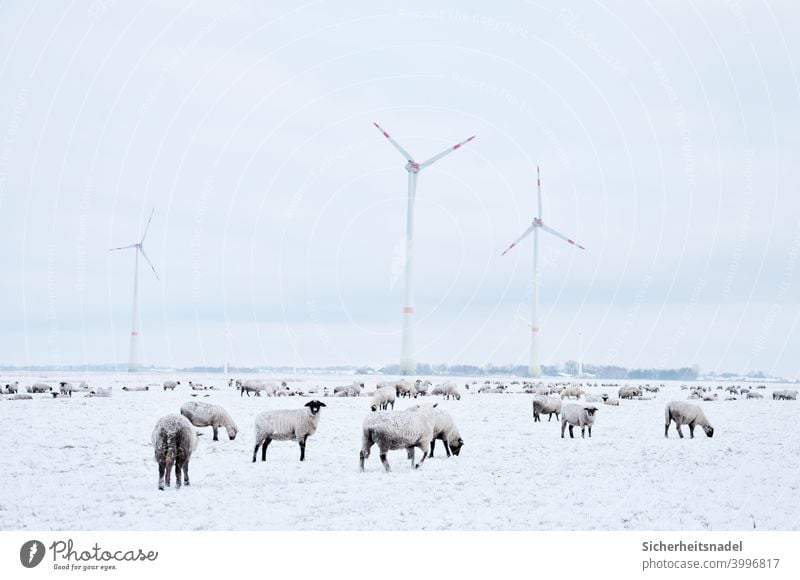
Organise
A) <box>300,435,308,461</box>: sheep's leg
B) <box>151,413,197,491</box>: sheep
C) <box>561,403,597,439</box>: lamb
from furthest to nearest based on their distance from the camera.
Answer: <box>561,403,597,439</box>: lamb
<box>300,435,308,461</box>: sheep's leg
<box>151,413,197,491</box>: sheep

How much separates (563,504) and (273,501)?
19.7 ft

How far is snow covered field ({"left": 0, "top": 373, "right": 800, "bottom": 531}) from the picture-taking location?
41.9 ft

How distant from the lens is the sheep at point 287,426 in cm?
1847

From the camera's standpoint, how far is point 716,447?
21.3 meters

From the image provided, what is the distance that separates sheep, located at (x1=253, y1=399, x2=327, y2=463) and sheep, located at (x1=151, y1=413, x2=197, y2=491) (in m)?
3.67

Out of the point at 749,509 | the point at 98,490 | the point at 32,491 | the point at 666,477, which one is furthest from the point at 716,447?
the point at 32,491

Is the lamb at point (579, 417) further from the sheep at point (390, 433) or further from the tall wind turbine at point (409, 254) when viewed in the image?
the tall wind turbine at point (409, 254)

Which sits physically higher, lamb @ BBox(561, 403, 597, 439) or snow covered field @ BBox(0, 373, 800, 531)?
lamb @ BBox(561, 403, 597, 439)

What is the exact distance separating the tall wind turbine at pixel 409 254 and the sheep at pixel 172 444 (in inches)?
2478

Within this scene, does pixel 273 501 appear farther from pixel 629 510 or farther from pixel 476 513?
pixel 629 510

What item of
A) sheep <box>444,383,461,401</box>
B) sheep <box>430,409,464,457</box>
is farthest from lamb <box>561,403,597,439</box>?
sheep <box>444,383,461,401</box>

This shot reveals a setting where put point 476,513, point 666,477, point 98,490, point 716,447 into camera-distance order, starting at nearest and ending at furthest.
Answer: point 476,513, point 98,490, point 666,477, point 716,447

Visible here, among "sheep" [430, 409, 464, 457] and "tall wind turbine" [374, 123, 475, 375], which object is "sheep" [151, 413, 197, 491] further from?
"tall wind turbine" [374, 123, 475, 375]
